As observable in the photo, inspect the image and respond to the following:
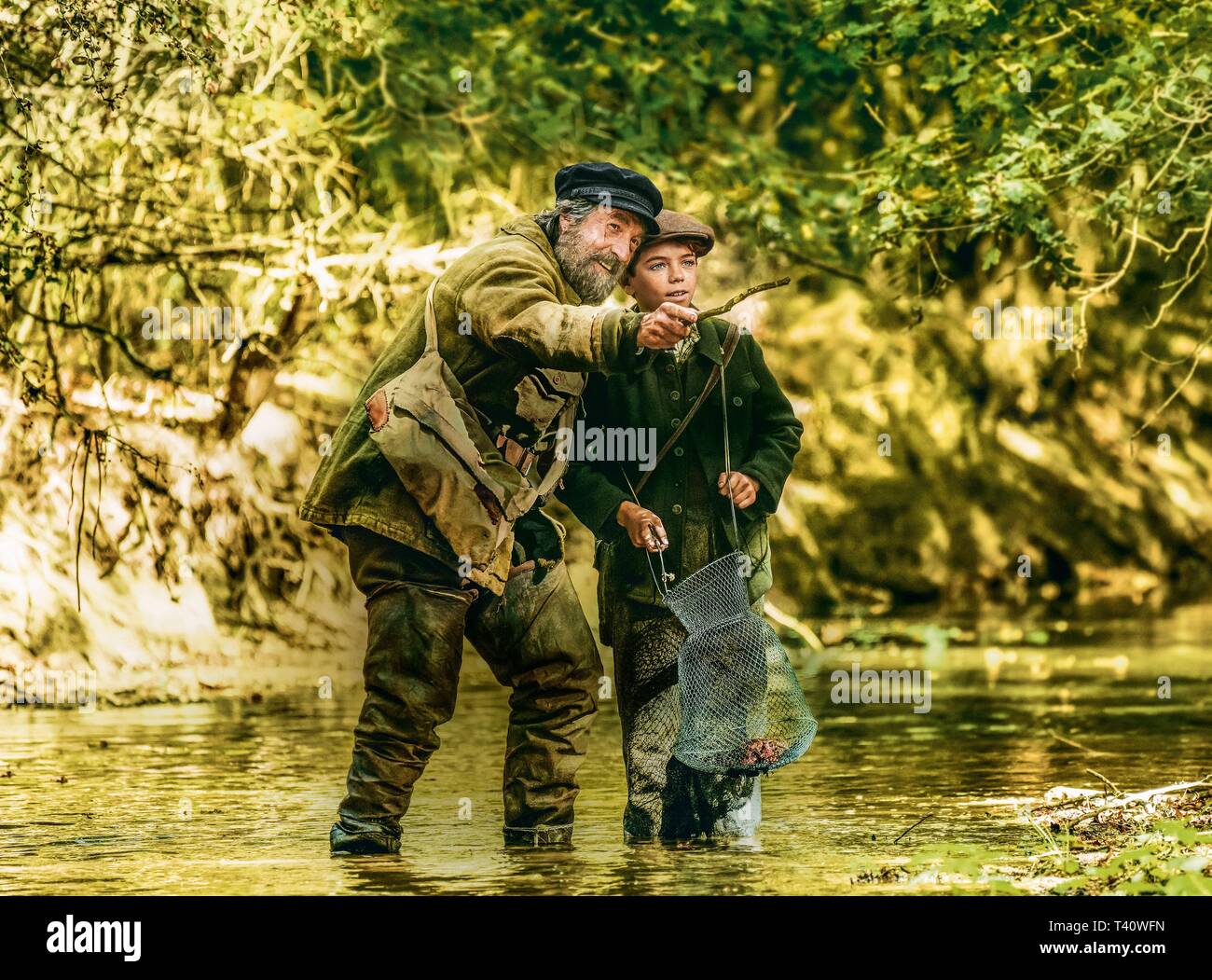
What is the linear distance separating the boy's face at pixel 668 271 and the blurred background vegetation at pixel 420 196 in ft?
10.2

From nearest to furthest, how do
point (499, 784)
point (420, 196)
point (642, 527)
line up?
1. point (642, 527)
2. point (499, 784)
3. point (420, 196)

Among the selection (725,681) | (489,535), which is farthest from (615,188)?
(725,681)

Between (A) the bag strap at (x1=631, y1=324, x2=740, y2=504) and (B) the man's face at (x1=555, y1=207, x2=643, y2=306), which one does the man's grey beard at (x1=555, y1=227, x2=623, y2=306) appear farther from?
(A) the bag strap at (x1=631, y1=324, x2=740, y2=504)

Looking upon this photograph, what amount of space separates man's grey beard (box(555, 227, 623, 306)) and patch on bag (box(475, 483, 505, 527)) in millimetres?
729

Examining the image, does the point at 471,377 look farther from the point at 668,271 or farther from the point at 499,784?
the point at 499,784

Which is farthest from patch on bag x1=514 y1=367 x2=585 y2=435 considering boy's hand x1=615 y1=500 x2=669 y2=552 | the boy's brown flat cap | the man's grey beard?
the boy's brown flat cap

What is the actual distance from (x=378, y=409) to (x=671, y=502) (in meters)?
1.14

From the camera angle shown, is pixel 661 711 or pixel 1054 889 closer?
pixel 1054 889

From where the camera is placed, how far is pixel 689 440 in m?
7.70

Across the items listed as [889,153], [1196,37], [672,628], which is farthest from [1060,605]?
[672,628]

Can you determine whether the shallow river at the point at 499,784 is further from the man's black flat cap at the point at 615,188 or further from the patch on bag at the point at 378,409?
the man's black flat cap at the point at 615,188

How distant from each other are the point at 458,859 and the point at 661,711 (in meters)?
0.91

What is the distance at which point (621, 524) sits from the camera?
748 centimetres

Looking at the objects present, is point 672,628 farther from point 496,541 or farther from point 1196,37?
point 1196,37
